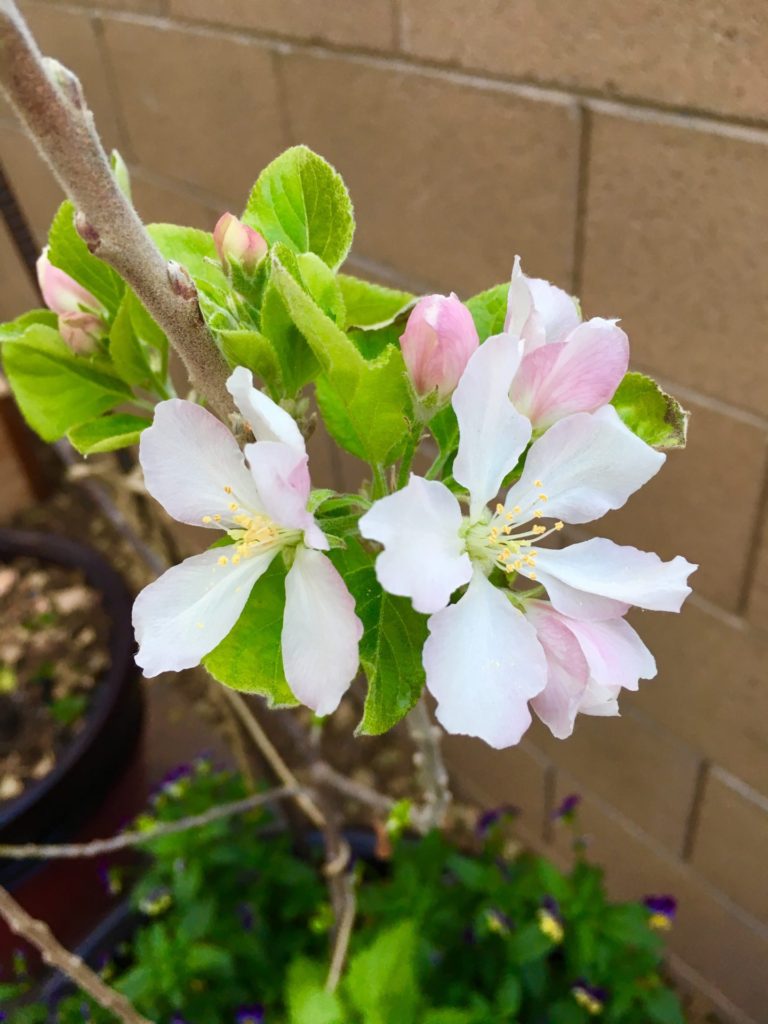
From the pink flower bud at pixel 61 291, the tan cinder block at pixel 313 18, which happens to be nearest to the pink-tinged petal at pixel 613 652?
the pink flower bud at pixel 61 291

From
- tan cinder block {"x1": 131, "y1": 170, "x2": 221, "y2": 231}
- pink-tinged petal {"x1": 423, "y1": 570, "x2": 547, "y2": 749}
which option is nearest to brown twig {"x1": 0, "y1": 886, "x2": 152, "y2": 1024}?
pink-tinged petal {"x1": 423, "y1": 570, "x2": 547, "y2": 749}

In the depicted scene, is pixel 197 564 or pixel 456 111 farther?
pixel 456 111

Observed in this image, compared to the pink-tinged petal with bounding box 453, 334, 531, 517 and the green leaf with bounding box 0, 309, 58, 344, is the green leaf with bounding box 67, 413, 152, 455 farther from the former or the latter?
the pink-tinged petal with bounding box 453, 334, 531, 517

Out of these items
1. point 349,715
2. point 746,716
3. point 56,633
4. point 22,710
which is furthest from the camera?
point 349,715

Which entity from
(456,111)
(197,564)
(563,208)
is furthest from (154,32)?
(197,564)

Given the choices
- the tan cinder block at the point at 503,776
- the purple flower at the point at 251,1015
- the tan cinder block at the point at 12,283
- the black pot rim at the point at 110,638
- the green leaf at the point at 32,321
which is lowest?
the tan cinder block at the point at 503,776

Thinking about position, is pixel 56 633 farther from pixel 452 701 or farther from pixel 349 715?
pixel 452 701

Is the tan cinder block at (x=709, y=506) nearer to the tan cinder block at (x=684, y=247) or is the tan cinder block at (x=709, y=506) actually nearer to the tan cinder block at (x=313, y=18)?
the tan cinder block at (x=684, y=247)
